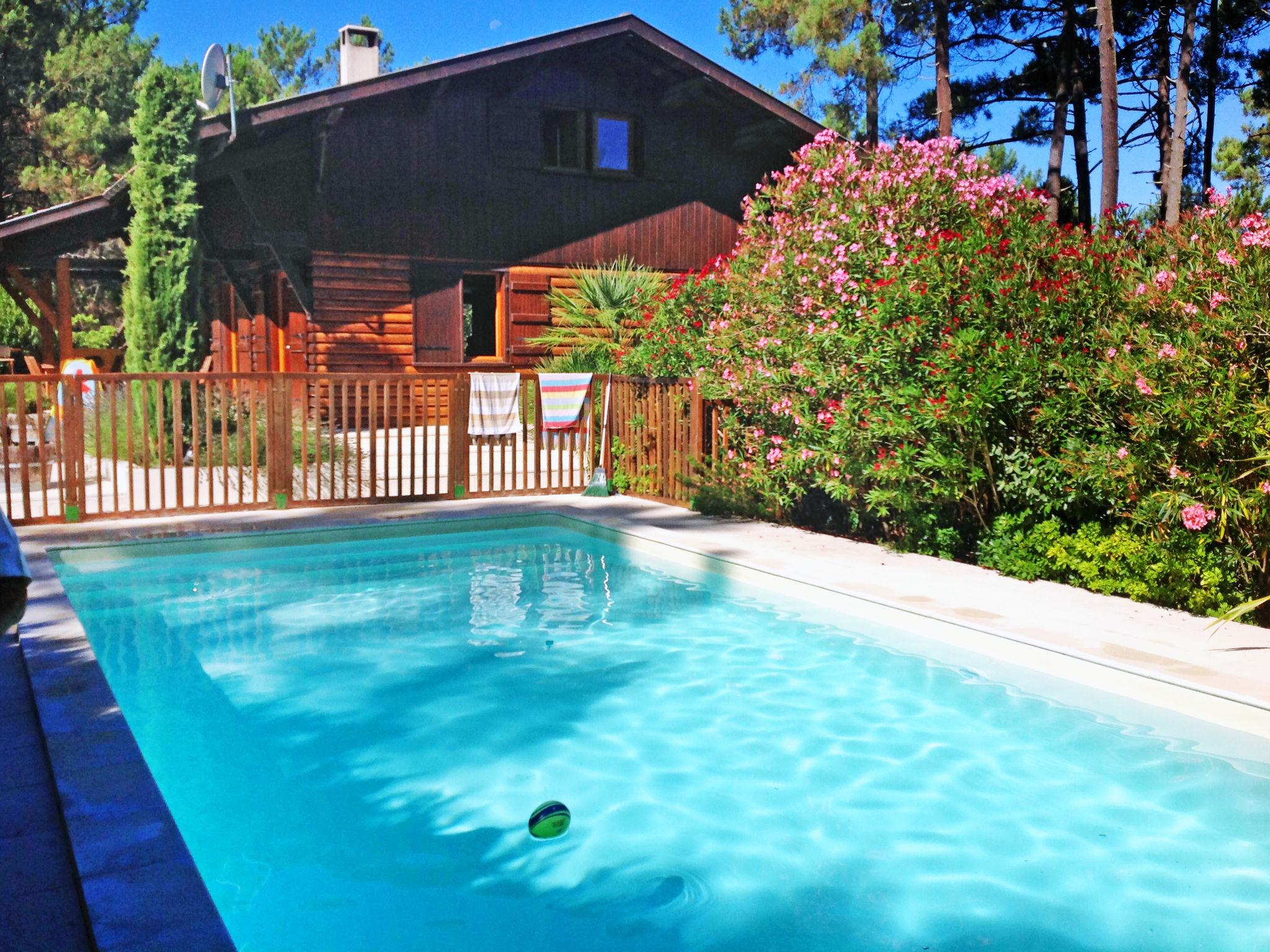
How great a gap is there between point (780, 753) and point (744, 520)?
491 centimetres

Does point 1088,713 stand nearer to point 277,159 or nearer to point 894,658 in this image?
point 894,658

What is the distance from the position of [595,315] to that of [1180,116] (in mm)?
12595

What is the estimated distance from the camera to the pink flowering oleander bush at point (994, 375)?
223 inches

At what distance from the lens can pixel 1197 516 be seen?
555cm

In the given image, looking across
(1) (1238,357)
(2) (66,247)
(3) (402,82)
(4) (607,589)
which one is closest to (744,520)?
(4) (607,589)

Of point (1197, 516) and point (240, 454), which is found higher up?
point (240, 454)

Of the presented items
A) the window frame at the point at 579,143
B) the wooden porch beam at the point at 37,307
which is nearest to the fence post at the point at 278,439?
the wooden porch beam at the point at 37,307

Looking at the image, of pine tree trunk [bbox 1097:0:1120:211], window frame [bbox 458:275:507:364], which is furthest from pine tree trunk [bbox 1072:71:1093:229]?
window frame [bbox 458:275:507:364]

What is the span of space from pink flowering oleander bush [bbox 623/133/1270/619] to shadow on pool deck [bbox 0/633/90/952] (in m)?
5.07

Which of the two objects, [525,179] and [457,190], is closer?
[457,190]

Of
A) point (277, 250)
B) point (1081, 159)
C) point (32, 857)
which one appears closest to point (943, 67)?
point (1081, 159)

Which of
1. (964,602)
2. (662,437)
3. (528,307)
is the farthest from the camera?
(528,307)

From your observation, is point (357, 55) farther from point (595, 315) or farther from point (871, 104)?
point (871, 104)

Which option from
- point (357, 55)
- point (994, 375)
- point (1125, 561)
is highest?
point (357, 55)
